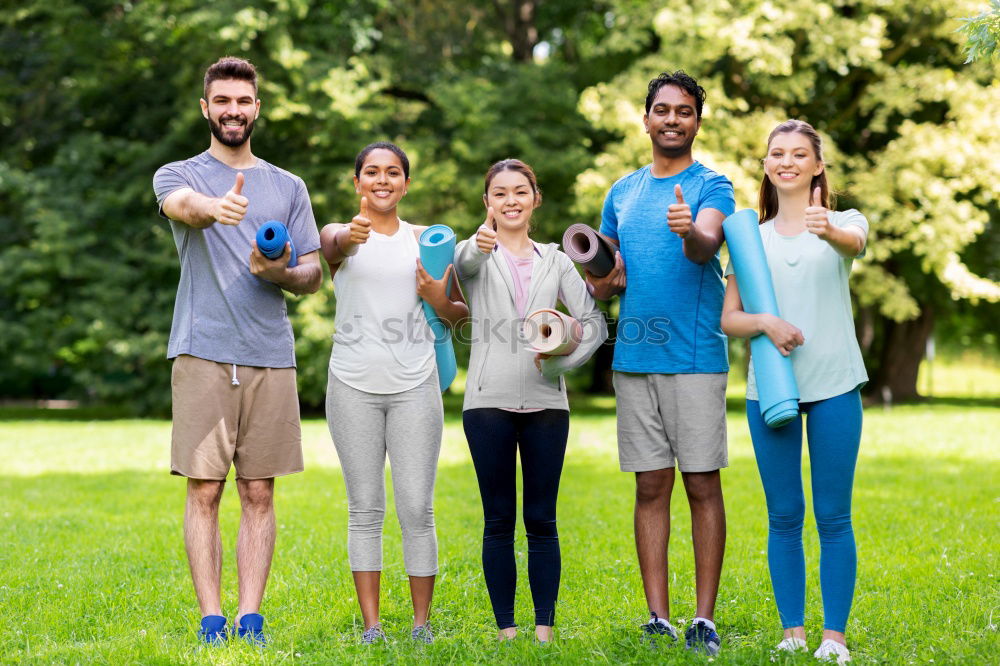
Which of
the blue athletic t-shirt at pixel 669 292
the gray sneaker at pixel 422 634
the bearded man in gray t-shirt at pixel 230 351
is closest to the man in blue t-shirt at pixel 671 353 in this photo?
the blue athletic t-shirt at pixel 669 292

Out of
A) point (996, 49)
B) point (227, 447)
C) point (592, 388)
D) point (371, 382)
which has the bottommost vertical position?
point (592, 388)

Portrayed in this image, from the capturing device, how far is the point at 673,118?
416 cm

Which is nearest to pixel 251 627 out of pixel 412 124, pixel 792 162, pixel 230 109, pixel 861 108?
pixel 230 109

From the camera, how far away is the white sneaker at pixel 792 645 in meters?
3.87

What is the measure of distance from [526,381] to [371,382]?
2.19 ft

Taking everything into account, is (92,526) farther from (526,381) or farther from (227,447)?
(526,381)

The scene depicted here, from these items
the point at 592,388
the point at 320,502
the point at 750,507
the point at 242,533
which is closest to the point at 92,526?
the point at 320,502

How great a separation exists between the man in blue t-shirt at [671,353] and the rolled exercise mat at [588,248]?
0.08 metres

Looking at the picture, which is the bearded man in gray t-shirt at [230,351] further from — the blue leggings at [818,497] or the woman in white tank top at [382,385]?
the blue leggings at [818,497]

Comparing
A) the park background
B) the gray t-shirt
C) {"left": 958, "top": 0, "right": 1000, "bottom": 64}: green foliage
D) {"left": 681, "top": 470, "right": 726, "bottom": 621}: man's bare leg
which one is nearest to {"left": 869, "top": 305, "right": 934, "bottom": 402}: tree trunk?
the park background

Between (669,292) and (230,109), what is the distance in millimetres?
2048

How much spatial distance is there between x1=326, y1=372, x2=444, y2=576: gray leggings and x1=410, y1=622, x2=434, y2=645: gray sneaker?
0.24 meters

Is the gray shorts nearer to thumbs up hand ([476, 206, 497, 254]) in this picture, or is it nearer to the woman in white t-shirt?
the woman in white t-shirt

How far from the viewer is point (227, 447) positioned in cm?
418
